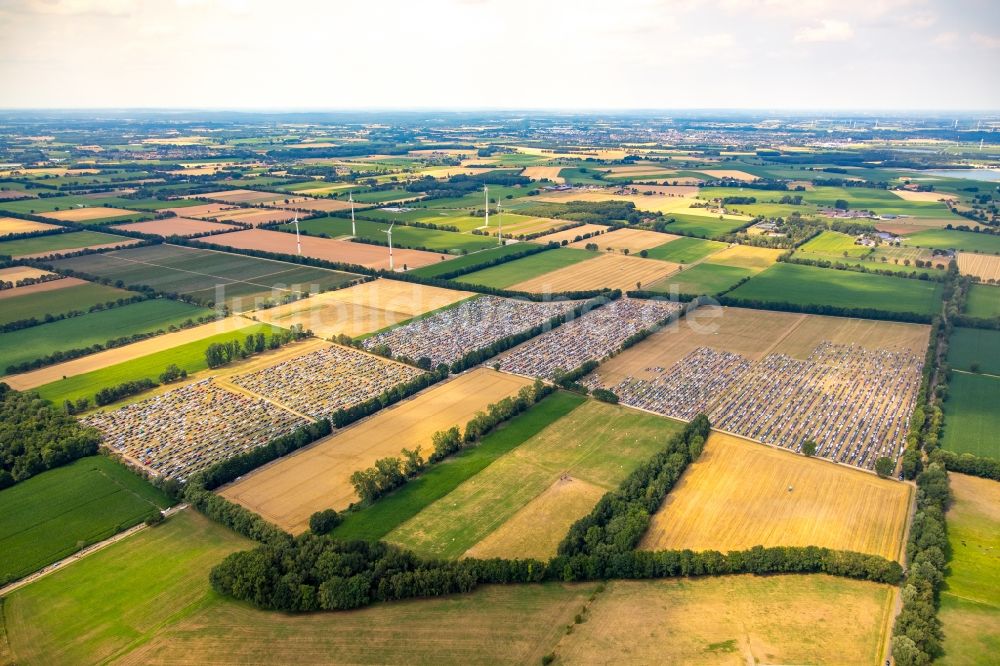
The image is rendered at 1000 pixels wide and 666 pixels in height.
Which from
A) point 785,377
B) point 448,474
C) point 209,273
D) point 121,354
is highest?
point 209,273

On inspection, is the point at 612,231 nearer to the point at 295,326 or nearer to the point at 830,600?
the point at 295,326

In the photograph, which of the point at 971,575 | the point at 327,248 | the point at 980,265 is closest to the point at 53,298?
the point at 327,248

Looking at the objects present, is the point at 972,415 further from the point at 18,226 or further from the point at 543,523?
the point at 18,226

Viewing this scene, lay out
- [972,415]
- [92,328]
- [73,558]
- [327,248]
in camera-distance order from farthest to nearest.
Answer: [327,248]
[92,328]
[972,415]
[73,558]

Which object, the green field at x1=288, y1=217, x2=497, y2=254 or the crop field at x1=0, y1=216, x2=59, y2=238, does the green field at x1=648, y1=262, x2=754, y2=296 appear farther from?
the crop field at x1=0, y1=216, x2=59, y2=238

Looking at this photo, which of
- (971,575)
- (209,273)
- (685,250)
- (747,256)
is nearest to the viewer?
(971,575)

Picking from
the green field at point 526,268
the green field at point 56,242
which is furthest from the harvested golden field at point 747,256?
the green field at point 56,242
